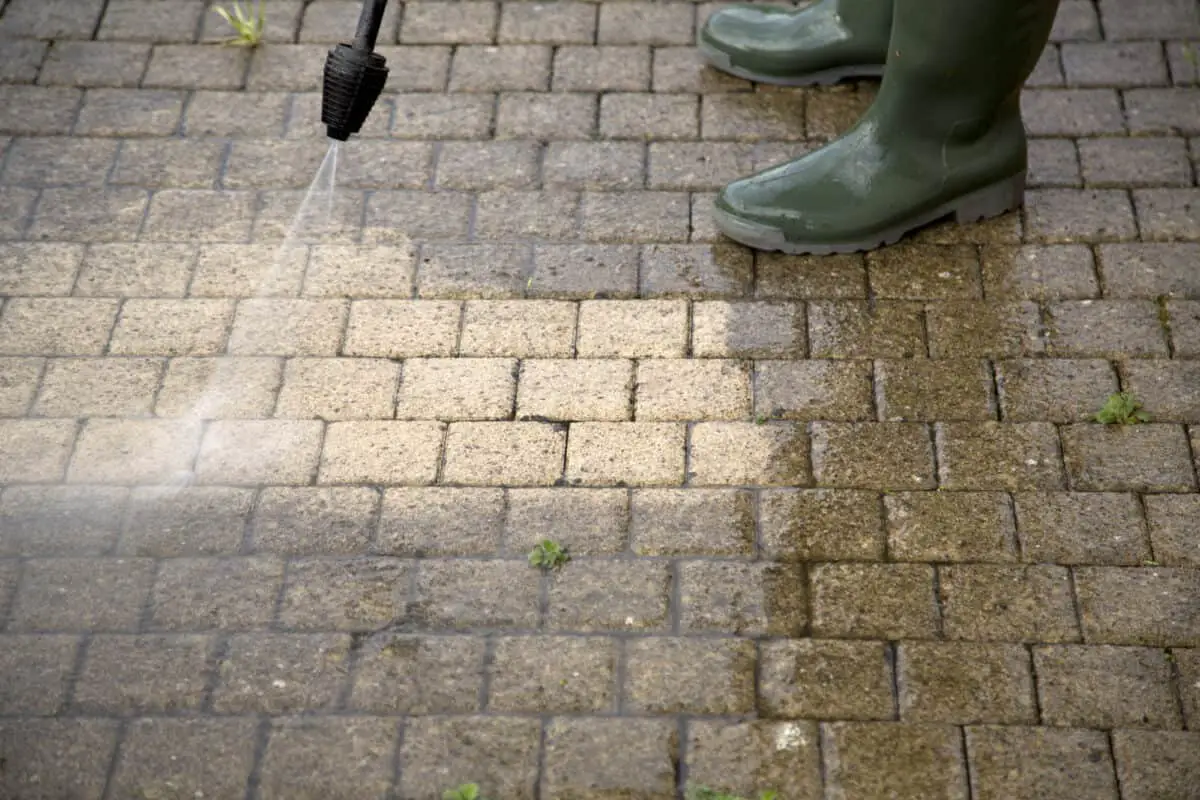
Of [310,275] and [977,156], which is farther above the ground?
[977,156]

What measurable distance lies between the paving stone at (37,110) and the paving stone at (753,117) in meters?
1.83

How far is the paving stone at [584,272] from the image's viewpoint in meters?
3.53

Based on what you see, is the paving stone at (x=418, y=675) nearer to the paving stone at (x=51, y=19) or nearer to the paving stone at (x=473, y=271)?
the paving stone at (x=473, y=271)

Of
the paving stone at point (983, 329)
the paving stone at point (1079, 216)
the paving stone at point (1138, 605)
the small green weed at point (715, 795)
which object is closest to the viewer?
the small green weed at point (715, 795)

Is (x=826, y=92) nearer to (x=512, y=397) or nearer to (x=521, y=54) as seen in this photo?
(x=521, y=54)

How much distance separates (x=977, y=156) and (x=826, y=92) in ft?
2.26

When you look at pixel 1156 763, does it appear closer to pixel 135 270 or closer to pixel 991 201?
pixel 991 201

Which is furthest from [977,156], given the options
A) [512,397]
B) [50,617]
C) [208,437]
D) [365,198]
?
[50,617]

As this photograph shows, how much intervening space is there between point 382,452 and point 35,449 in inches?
31.4

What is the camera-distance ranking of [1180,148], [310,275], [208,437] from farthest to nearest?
[1180,148] → [310,275] → [208,437]

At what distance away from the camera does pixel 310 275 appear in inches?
140

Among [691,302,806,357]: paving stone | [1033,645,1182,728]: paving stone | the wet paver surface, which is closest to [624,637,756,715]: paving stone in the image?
the wet paver surface

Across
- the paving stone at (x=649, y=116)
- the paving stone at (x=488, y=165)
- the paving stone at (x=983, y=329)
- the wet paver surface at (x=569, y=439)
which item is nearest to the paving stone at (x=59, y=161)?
the wet paver surface at (x=569, y=439)

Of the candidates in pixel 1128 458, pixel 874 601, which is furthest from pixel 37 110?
pixel 1128 458
